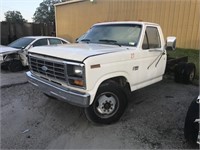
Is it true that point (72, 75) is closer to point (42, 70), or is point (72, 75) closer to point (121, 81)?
point (42, 70)

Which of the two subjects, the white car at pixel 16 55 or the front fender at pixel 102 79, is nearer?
the front fender at pixel 102 79

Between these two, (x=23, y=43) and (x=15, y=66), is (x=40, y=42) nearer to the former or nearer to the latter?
(x=23, y=43)

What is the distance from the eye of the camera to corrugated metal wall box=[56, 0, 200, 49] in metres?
11.8

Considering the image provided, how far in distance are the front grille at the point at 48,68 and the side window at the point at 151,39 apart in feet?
6.43

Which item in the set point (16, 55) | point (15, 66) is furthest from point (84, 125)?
point (16, 55)

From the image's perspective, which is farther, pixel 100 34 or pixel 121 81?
pixel 100 34

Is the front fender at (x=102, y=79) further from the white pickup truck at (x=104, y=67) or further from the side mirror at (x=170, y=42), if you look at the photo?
the side mirror at (x=170, y=42)

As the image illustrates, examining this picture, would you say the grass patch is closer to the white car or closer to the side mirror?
the side mirror

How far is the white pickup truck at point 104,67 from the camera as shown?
3.37 meters

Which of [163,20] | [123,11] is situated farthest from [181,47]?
[123,11]

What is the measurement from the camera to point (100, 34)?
199 inches

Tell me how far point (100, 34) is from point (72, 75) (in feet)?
6.57

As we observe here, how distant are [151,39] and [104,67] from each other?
1.87 m

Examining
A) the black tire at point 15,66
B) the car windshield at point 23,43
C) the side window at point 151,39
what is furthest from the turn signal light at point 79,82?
the car windshield at point 23,43
